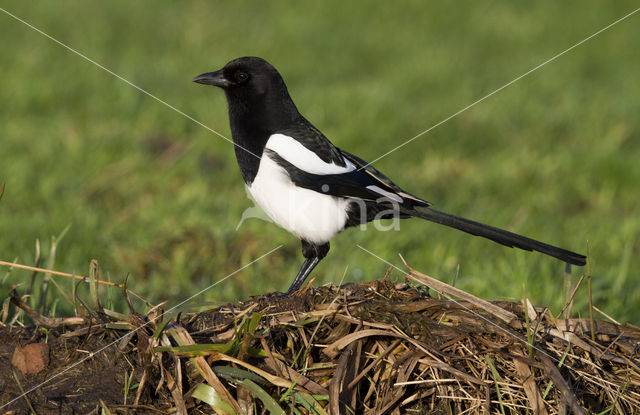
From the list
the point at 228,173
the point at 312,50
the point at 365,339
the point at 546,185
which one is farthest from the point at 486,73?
the point at 365,339

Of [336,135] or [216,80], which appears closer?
[216,80]

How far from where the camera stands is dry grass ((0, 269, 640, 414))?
206 centimetres

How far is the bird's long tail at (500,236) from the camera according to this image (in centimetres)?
272

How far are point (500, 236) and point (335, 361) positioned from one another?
41.2 inches

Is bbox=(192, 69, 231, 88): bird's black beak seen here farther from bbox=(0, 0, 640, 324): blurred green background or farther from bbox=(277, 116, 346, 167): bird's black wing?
bbox=(0, 0, 640, 324): blurred green background

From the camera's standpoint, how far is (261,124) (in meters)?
3.21

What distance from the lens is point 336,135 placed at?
6711 mm

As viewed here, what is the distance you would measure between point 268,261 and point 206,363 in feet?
8.27

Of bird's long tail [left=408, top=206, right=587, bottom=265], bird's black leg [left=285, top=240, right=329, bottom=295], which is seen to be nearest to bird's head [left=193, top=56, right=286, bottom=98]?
bird's black leg [left=285, top=240, right=329, bottom=295]

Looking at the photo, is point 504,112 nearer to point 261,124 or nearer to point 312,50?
point 312,50

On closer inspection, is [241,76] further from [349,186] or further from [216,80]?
[349,186]

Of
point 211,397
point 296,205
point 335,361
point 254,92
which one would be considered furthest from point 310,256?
point 211,397

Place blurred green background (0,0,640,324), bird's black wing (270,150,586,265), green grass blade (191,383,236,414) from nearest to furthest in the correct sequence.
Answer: green grass blade (191,383,236,414)
bird's black wing (270,150,586,265)
blurred green background (0,0,640,324)

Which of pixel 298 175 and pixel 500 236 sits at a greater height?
pixel 298 175
